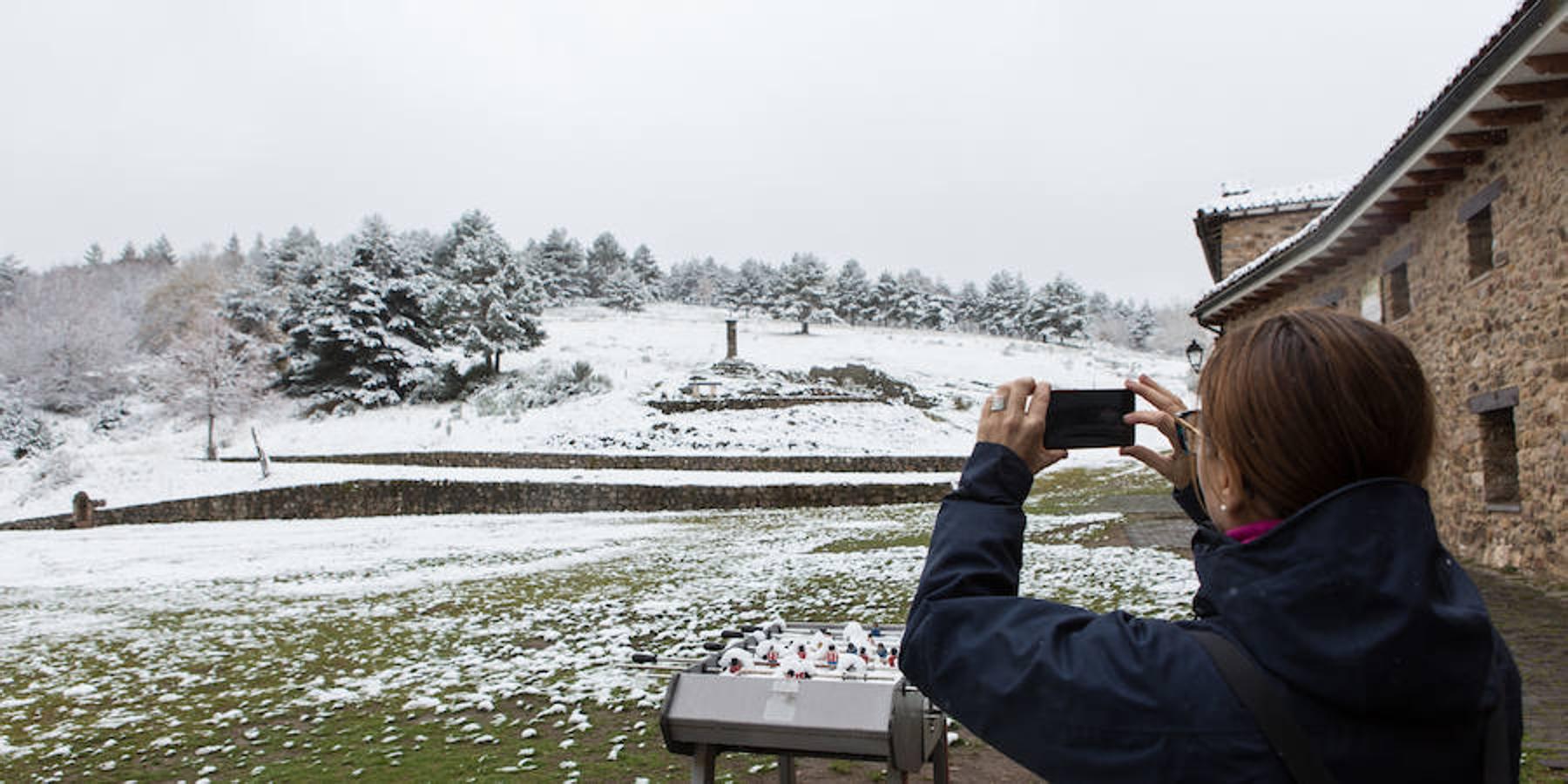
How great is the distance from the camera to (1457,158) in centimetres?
889

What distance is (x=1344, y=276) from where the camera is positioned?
1279 centimetres

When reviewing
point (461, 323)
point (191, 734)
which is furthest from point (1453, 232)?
point (461, 323)

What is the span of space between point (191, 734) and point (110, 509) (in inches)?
889

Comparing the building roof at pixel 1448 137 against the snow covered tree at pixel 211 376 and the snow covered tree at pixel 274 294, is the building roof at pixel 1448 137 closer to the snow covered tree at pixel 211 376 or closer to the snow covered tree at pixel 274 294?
the snow covered tree at pixel 211 376

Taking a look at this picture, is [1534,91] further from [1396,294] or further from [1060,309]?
[1060,309]

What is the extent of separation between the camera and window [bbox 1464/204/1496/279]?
9.27 metres

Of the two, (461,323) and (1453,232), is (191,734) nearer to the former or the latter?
→ (1453,232)

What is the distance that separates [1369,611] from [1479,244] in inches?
429

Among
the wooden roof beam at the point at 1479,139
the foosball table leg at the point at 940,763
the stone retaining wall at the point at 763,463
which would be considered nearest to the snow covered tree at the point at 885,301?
the stone retaining wall at the point at 763,463

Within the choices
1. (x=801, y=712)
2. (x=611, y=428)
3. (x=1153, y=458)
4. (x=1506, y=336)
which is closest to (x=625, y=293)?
(x=611, y=428)

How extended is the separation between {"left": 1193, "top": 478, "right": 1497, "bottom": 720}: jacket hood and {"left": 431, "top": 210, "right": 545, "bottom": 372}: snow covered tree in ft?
135

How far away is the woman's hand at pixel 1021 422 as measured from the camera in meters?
1.42

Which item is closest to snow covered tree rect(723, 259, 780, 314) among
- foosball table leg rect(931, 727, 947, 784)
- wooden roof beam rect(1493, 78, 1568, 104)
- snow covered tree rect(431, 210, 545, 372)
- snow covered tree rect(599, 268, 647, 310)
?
snow covered tree rect(599, 268, 647, 310)

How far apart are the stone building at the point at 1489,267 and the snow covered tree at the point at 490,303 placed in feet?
112
